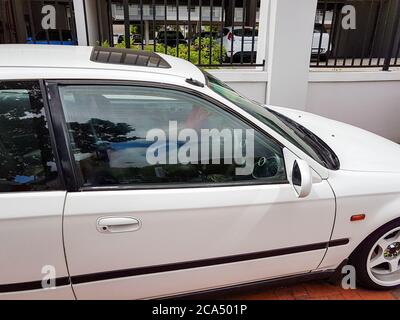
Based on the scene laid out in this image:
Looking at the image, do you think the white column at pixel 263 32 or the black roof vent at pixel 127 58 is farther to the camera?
the white column at pixel 263 32

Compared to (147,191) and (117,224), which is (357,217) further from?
(117,224)

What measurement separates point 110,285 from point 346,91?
4537 mm

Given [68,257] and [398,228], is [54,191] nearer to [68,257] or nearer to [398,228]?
[68,257]

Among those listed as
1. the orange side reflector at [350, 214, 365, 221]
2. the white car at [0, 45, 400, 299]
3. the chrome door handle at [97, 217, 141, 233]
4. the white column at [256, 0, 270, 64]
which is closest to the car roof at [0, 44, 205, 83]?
the white car at [0, 45, 400, 299]

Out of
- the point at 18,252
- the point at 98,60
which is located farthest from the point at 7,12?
the point at 18,252

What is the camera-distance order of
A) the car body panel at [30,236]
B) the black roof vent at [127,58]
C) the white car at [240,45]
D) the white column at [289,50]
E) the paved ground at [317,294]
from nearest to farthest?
the car body panel at [30,236]
the black roof vent at [127,58]
the paved ground at [317,294]
the white column at [289,50]
the white car at [240,45]

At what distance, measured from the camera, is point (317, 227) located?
6.48ft

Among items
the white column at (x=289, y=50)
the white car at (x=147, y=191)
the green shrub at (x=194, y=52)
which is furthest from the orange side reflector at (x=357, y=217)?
the green shrub at (x=194, y=52)

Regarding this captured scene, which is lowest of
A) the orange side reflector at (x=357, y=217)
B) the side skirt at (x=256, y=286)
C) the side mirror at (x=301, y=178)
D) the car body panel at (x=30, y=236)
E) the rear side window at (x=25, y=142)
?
the side skirt at (x=256, y=286)

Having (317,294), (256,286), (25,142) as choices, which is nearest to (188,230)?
Result: (256,286)

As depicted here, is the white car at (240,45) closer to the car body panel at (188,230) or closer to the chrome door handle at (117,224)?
the car body panel at (188,230)

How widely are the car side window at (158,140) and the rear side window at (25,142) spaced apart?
0.40 ft

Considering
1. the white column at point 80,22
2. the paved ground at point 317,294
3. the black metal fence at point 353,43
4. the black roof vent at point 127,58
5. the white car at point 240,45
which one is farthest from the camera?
the white car at point 240,45

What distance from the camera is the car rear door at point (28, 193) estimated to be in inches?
61.7
